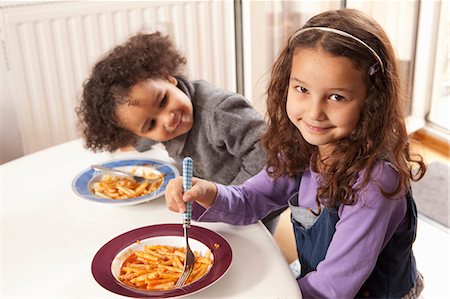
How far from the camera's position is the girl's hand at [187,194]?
1.01 meters

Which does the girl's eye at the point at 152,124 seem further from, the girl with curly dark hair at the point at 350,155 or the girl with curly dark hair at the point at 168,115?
the girl with curly dark hair at the point at 350,155

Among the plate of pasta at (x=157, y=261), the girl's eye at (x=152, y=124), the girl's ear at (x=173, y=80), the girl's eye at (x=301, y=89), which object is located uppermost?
the girl's eye at (x=301, y=89)

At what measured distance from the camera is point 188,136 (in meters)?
1.42

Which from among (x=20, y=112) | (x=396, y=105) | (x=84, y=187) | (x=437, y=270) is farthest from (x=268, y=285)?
(x=20, y=112)

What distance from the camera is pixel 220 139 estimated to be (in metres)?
1.35

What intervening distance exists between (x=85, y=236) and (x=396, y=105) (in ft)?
2.00

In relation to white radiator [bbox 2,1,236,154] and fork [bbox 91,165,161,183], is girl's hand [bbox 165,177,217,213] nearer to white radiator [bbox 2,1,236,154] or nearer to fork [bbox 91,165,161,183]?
fork [bbox 91,165,161,183]

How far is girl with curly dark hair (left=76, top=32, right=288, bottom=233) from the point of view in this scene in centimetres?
131

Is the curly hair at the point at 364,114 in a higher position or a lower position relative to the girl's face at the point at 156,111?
higher

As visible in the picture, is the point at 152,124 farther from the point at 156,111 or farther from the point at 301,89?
the point at 301,89

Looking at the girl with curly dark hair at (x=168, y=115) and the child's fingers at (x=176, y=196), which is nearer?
the child's fingers at (x=176, y=196)

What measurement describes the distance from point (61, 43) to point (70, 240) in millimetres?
1231

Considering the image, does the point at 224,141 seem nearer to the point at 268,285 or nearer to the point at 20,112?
the point at 268,285

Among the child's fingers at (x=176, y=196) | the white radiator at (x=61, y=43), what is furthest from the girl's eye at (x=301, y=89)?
the white radiator at (x=61, y=43)
